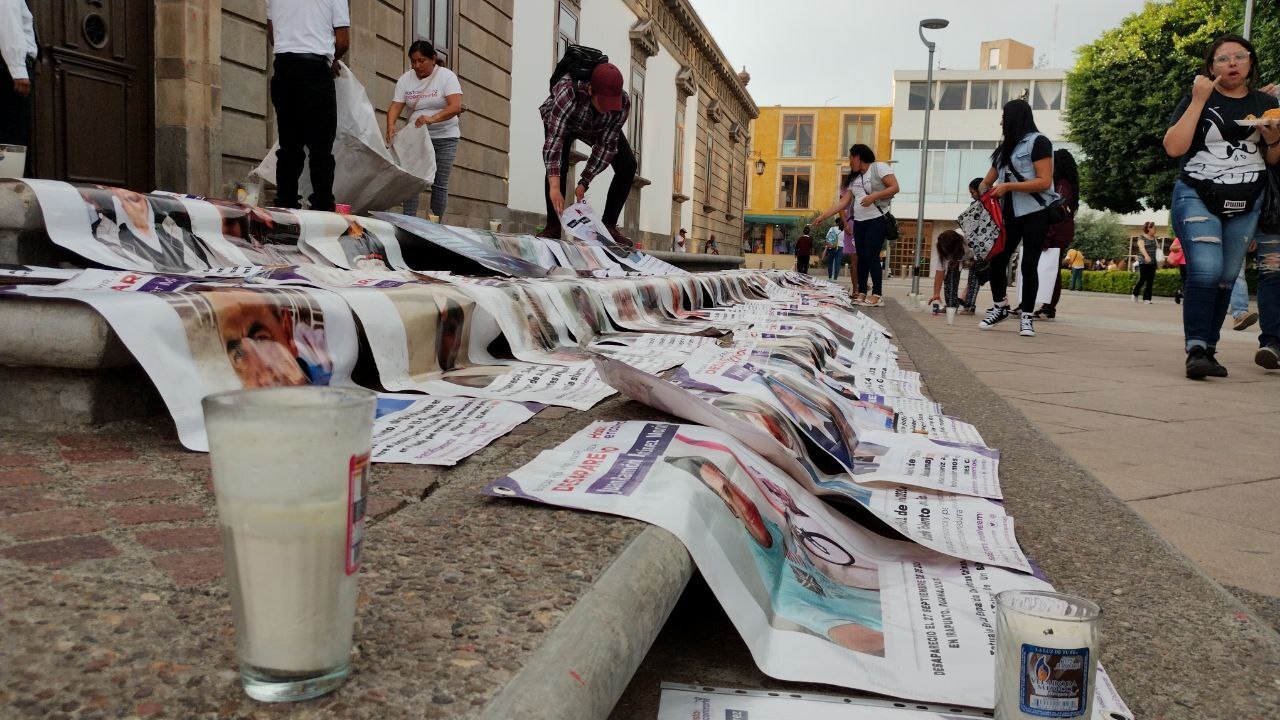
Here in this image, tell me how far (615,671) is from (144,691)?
0.36 meters

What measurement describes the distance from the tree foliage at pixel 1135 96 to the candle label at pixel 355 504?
23994mm

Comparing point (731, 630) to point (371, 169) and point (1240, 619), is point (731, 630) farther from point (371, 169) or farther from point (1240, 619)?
point (371, 169)

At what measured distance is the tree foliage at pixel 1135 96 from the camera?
71.8ft

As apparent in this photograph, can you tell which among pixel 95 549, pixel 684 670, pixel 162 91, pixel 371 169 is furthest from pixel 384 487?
pixel 162 91

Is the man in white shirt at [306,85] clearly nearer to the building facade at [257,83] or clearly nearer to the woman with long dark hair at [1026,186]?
the building facade at [257,83]

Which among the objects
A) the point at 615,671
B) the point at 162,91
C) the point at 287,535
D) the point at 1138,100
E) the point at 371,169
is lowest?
the point at 615,671

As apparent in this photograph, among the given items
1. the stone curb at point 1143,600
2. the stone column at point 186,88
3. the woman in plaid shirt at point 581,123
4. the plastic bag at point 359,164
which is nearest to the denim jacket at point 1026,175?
the woman in plaid shirt at point 581,123

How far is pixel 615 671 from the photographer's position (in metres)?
0.78

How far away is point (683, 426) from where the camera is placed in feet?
5.22

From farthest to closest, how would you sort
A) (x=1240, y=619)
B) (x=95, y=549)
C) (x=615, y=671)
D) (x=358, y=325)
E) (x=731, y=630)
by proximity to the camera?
(x=358, y=325)
(x=1240, y=619)
(x=731, y=630)
(x=95, y=549)
(x=615, y=671)

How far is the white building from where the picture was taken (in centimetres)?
3847

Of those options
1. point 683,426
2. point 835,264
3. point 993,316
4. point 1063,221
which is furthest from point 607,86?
point 835,264

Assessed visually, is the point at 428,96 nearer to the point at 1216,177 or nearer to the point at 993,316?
the point at 993,316

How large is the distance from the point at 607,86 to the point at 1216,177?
318 cm
